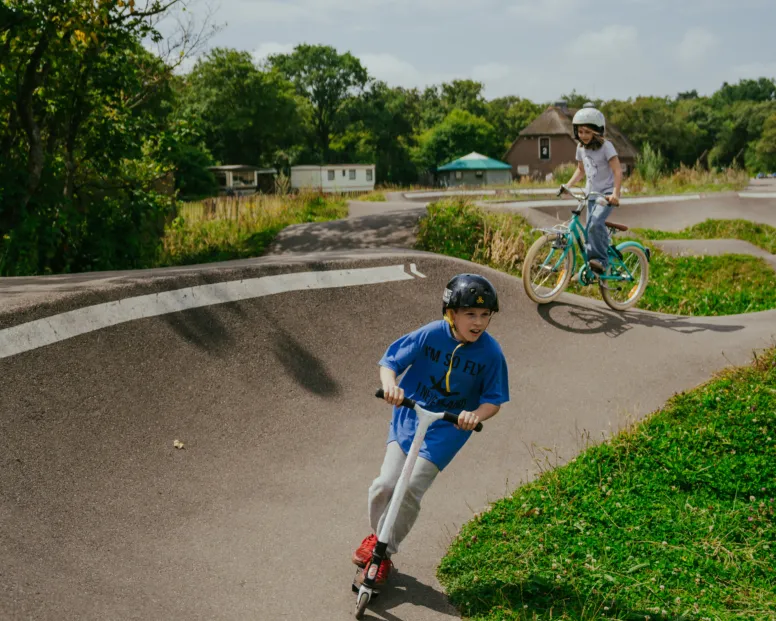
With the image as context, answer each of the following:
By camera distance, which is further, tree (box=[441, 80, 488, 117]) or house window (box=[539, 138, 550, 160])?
tree (box=[441, 80, 488, 117])

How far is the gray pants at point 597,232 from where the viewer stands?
895 centimetres

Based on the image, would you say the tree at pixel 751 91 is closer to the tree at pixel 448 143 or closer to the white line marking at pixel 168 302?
the tree at pixel 448 143

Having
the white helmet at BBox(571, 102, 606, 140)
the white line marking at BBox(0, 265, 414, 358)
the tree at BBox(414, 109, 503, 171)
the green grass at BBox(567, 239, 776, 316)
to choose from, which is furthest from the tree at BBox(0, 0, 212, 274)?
the tree at BBox(414, 109, 503, 171)

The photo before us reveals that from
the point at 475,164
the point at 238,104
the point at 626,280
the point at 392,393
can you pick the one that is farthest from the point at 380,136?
the point at 392,393

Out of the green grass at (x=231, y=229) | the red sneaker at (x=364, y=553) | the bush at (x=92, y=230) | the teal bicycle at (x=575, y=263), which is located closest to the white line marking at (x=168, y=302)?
the teal bicycle at (x=575, y=263)

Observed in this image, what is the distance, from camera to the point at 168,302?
704 cm

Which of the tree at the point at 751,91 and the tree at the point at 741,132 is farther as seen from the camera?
the tree at the point at 751,91

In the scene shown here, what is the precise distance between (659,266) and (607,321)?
4.82m

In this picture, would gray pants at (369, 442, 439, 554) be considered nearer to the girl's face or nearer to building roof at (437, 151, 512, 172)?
the girl's face

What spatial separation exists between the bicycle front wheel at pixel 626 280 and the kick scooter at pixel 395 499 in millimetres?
6119

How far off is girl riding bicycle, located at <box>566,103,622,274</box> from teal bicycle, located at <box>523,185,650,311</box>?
0.32 feet

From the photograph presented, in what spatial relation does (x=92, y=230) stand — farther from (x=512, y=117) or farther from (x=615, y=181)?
(x=512, y=117)

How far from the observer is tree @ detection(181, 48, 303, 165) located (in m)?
69.7

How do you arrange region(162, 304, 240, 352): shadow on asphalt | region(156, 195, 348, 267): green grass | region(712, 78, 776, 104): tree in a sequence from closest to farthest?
region(162, 304, 240, 352): shadow on asphalt < region(156, 195, 348, 267): green grass < region(712, 78, 776, 104): tree
